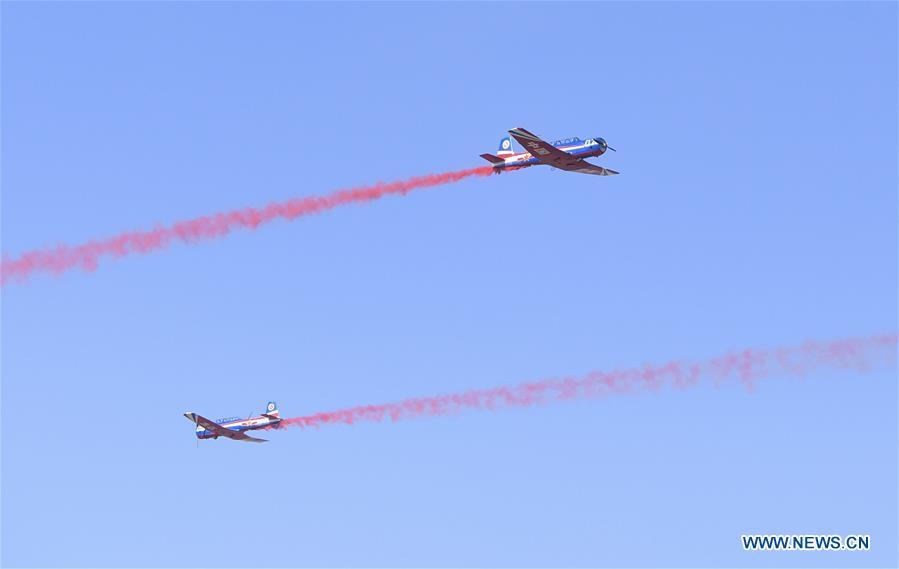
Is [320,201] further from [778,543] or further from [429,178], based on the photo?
[778,543]

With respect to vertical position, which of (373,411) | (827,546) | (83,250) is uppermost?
(83,250)

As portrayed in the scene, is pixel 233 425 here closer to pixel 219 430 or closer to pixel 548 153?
pixel 219 430

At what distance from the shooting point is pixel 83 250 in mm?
100688

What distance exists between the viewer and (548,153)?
9862 cm

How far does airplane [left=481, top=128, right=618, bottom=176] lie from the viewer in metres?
97.5

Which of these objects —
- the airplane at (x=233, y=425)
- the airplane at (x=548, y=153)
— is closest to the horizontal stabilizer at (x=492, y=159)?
the airplane at (x=548, y=153)

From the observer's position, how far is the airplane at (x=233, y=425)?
117m

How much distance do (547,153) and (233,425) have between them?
3608 centimetres

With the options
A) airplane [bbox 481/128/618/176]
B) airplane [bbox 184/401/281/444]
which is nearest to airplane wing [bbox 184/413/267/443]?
airplane [bbox 184/401/281/444]

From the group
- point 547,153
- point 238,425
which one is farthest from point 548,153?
point 238,425

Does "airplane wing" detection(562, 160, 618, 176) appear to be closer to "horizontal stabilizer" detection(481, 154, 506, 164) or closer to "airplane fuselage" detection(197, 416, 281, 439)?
"horizontal stabilizer" detection(481, 154, 506, 164)

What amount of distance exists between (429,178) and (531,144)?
27.4ft

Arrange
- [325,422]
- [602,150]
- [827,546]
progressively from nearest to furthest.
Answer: [827,546]
[602,150]
[325,422]

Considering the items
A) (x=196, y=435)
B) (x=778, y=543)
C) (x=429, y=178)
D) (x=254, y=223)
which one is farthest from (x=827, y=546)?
(x=196, y=435)
